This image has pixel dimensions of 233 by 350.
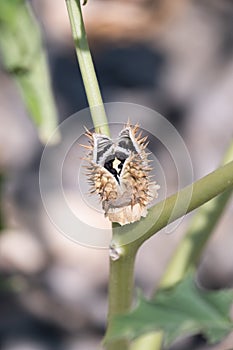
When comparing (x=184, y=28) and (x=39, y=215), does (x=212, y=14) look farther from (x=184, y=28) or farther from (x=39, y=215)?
(x=39, y=215)

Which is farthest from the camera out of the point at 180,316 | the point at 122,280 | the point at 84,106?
the point at 84,106

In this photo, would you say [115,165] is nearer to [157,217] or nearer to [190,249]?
[157,217]

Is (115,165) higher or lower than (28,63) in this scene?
lower

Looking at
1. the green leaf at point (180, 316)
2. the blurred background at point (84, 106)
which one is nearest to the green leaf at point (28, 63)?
the green leaf at point (180, 316)

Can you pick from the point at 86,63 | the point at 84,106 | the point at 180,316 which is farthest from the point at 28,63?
the point at 84,106

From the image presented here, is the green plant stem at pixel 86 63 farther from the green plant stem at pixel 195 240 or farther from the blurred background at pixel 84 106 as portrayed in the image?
the blurred background at pixel 84 106

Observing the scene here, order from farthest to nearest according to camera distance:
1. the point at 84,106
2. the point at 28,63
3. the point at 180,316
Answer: the point at 84,106 → the point at 28,63 → the point at 180,316

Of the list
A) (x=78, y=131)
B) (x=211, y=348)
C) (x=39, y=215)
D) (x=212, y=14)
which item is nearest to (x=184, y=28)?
(x=212, y=14)

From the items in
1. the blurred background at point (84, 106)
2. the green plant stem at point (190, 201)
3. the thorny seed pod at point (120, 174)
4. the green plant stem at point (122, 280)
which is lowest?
the green plant stem at point (122, 280)
